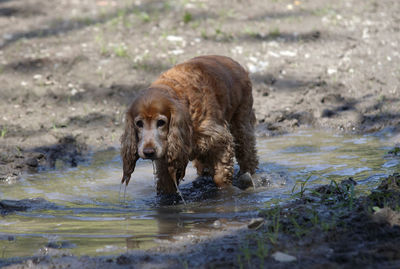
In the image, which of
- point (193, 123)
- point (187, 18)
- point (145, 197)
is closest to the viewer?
point (193, 123)

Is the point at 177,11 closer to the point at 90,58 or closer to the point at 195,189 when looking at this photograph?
the point at 90,58

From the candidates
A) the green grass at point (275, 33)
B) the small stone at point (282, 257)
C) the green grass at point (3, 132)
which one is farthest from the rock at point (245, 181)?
the green grass at point (275, 33)

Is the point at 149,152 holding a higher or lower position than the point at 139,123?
lower

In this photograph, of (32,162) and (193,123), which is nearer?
(193,123)

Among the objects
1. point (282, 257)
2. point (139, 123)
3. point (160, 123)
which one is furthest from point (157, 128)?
point (282, 257)

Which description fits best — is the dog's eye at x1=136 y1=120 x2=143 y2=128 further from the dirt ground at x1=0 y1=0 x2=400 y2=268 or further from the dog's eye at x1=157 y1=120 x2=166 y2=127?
the dirt ground at x1=0 y1=0 x2=400 y2=268

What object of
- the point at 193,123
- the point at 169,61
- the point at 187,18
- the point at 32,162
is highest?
the point at 187,18

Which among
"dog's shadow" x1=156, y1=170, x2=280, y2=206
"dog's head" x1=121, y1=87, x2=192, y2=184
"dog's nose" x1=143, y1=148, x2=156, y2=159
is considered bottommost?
"dog's shadow" x1=156, y1=170, x2=280, y2=206

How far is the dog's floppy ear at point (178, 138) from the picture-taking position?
538 cm

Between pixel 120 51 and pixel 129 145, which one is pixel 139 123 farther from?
pixel 120 51

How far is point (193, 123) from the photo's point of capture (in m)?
5.86

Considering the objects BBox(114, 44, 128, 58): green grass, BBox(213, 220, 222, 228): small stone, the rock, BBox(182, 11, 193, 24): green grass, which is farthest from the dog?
BBox(182, 11, 193, 24): green grass

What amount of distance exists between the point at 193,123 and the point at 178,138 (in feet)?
1.59

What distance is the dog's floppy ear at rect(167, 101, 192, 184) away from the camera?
5.38 m
